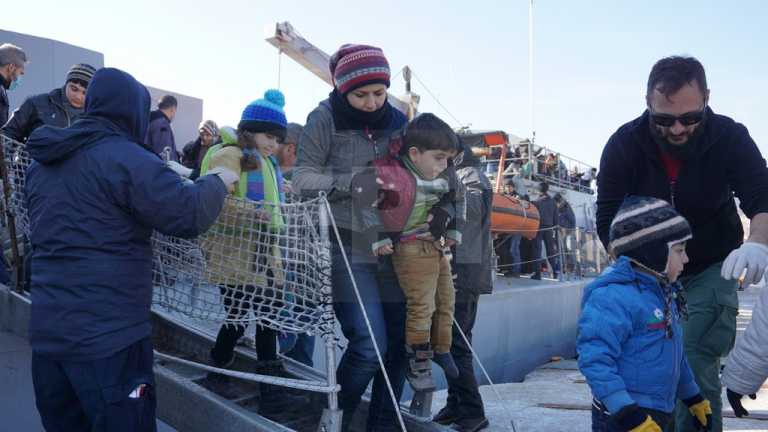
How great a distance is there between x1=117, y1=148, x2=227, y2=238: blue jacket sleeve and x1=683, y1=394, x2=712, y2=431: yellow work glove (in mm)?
2042

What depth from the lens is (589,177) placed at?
1823cm

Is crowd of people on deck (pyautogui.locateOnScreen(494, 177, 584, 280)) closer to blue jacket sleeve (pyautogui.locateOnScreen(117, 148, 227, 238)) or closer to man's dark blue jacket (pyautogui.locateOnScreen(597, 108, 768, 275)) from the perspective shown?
man's dark blue jacket (pyautogui.locateOnScreen(597, 108, 768, 275))

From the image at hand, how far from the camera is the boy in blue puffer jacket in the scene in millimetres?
2152

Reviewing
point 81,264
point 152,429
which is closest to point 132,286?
point 81,264

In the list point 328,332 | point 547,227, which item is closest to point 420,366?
point 328,332

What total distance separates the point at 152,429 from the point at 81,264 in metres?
0.64

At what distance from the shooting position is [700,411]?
7.81 ft

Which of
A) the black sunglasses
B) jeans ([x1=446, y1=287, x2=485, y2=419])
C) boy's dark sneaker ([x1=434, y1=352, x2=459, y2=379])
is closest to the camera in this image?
the black sunglasses

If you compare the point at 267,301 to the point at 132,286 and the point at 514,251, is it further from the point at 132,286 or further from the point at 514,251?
the point at 514,251

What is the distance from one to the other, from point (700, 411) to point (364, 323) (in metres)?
1.40

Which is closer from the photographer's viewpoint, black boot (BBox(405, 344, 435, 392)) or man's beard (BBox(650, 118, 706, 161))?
man's beard (BBox(650, 118, 706, 161))

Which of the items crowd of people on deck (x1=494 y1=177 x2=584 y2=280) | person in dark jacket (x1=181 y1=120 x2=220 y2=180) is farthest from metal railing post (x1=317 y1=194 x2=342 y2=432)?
crowd of people on deck (x1=494 y1=177 x2=584 y2=280)

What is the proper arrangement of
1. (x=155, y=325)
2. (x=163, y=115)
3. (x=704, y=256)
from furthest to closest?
(x=163, y=115) < (x=155, y=325) < (x=704, y=256)

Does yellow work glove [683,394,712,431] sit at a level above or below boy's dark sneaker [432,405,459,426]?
above
